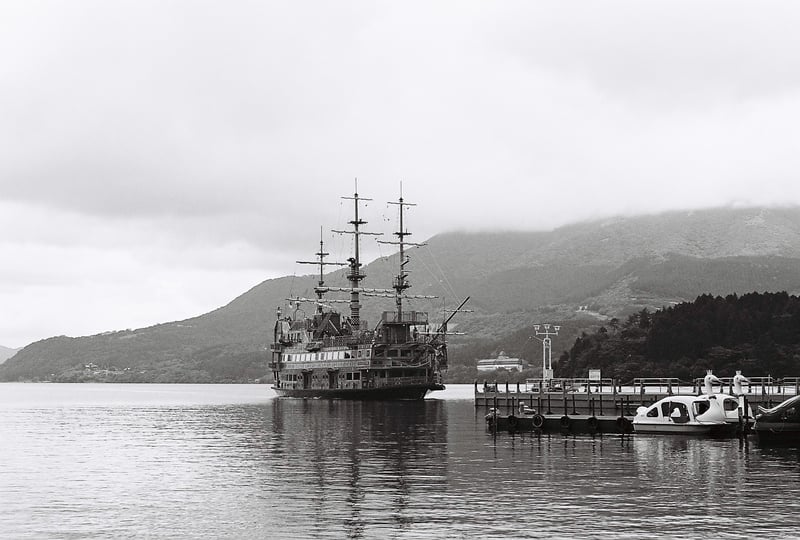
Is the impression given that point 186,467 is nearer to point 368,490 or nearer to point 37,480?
point 37,480

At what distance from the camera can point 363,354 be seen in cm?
17612

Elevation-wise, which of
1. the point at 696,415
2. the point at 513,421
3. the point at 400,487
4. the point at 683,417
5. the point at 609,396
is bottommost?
the point at 400,487

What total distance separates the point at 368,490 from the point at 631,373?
394 ft

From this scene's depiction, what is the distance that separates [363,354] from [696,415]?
103 meters

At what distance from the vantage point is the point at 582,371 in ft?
578

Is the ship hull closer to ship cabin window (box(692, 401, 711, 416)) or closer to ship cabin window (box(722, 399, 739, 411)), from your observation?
ship cabin window (box(722, 399, 739, 411))

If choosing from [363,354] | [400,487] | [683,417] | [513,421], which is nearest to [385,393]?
[363,354]

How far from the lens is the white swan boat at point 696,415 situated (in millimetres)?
76125

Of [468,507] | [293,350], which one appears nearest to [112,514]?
[468,507]

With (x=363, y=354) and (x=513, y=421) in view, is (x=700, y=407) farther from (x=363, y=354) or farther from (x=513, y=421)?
(x=363, y=354)

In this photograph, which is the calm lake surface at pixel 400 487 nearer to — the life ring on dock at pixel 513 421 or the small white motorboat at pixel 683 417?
the small white motorboat at pixel 683 417

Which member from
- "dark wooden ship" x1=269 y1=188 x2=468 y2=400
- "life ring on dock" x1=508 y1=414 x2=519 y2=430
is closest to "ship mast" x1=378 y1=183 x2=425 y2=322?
"dark wooden ship" x1=269 y1=188 x2=468 y2=400

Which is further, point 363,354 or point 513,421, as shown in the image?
point 363,354

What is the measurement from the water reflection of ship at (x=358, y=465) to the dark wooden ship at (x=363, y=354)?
2488 inches
